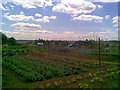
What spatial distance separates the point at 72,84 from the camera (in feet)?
21.4

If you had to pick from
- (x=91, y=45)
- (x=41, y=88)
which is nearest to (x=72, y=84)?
(x=41, y=88)

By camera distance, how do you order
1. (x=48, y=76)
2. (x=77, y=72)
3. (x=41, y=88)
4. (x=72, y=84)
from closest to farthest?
(x=41, y=88)
(x=72, y=84)
(x=48, y=76)
(x=77, y=72)

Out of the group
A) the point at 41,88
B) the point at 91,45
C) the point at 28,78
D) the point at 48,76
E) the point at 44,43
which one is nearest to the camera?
the point at 41,88

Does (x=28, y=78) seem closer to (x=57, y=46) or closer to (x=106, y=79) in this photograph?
(x=106, y=79)

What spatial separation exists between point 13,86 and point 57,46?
13097 mm

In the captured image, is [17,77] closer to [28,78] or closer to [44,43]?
[28,78]

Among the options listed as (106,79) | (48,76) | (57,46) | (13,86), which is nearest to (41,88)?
(13,86)

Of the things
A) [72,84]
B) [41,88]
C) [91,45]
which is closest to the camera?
[41,88]

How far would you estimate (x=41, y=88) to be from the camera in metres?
5.96

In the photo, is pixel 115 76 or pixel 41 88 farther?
pixel 115 76

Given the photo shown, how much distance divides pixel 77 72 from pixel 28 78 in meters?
2.15

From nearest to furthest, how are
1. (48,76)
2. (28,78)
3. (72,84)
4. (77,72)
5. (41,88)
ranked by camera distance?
(41,88) → (72,84) → (28,78) → (48,76) → (77,72)

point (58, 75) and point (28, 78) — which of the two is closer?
point (28, 78)

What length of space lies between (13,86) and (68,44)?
13.7m
